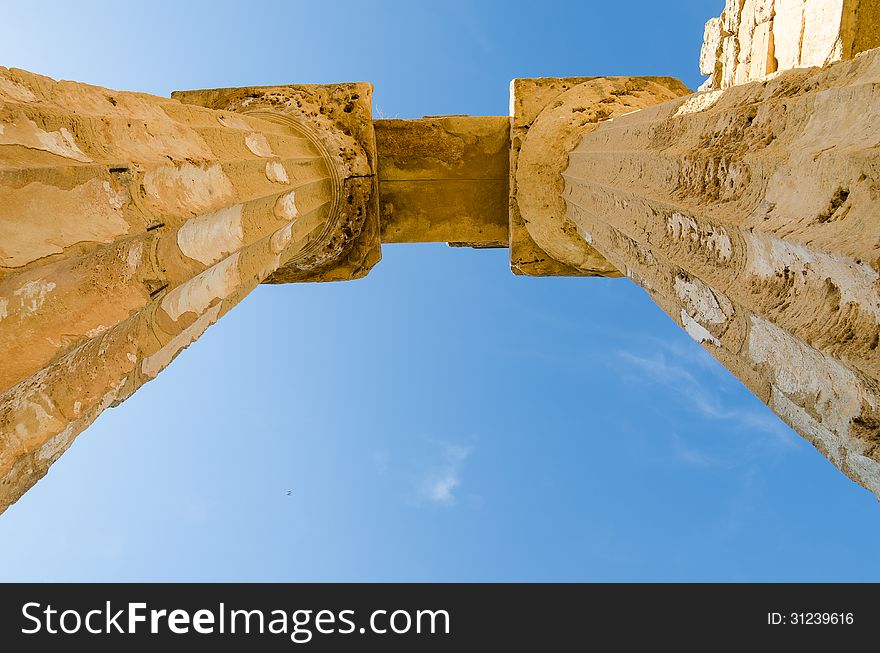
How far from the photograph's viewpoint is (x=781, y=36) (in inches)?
198

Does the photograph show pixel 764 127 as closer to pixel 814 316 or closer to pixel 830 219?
pixel 830 219

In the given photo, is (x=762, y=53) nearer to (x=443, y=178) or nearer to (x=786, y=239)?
(x=443, y=178)

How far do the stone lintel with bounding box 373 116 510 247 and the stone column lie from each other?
2226 millimetres

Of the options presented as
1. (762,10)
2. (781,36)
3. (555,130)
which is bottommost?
(555,130)

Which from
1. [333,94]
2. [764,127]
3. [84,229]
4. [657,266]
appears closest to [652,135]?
[657,266]

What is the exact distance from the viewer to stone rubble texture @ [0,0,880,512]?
1.65 m

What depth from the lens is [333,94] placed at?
5488 mm

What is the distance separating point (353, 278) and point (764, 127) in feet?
14.6

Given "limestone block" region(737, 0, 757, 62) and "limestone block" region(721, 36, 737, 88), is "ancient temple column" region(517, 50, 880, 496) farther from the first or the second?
"limestone block" region(721, 36, 737, 88)

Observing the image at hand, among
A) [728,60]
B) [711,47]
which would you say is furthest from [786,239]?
A: [711,47]

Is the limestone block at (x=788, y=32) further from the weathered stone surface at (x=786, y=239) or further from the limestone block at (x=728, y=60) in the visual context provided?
the weathered stone surface at (x=786, y=239)

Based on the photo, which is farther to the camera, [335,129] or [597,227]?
[335,129]

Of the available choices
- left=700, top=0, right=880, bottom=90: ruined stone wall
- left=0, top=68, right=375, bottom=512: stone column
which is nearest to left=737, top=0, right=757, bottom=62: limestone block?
left=700, top=0, right=880, bottom=90: ruined stone wall

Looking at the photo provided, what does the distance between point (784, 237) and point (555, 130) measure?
3827 mm
